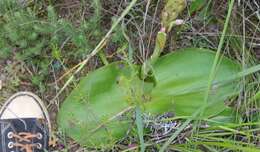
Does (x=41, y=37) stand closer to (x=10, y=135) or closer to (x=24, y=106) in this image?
(x=24, y=106)

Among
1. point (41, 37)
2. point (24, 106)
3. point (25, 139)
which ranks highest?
point (41, 37)

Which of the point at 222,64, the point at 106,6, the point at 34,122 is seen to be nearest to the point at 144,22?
the point at 106,6

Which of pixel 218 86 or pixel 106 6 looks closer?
pixel 218 86

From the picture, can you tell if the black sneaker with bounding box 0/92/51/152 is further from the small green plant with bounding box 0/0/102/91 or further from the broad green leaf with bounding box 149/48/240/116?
the broad green leaf with bounding box 149/48/240/116

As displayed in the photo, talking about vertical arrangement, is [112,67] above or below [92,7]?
below

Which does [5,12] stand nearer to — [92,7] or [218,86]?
[92,7]

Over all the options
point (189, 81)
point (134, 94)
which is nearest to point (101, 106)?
point (134, 94)

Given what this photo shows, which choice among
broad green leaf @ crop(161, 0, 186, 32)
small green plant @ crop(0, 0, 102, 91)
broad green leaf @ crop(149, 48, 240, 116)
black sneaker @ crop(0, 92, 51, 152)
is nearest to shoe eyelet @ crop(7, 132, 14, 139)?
black sneaker @ crop(0, 92, 51, 152)
